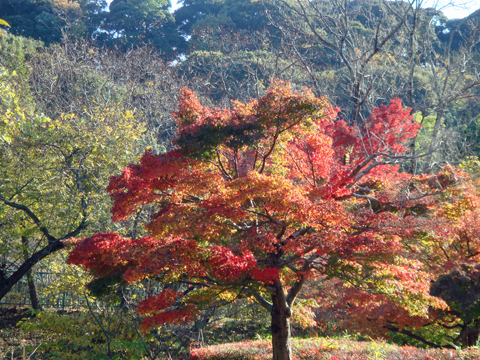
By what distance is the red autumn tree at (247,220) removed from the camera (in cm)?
559

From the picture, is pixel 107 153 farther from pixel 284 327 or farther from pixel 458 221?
pixel 458 221

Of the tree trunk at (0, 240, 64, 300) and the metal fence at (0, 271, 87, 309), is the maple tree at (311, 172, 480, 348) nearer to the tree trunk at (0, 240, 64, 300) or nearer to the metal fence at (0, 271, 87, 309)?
the tree trunk at (0, 240, 64, 300)

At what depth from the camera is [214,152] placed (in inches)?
253

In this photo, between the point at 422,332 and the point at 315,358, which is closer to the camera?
the point at 315,358

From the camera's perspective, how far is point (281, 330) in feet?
22.5

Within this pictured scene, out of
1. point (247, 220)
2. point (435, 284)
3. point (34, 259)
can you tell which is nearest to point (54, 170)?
point (34, 259)

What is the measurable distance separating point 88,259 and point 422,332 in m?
8.81

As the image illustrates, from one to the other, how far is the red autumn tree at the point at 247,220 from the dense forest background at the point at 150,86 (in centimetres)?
92

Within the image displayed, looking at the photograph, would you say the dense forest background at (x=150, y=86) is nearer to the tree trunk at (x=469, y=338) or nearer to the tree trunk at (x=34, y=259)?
the tree trunk at (x=34, y=259)

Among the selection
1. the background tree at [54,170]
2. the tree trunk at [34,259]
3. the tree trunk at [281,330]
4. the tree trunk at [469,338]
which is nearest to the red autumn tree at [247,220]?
the tree trunk at [281,330]

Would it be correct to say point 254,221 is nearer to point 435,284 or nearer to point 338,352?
point 338,352

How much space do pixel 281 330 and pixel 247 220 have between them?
2155 mm

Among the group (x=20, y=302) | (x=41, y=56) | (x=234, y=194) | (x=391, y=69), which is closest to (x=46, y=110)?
(x=41, y=56)

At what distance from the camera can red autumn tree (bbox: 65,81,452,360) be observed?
5586 millimetres
